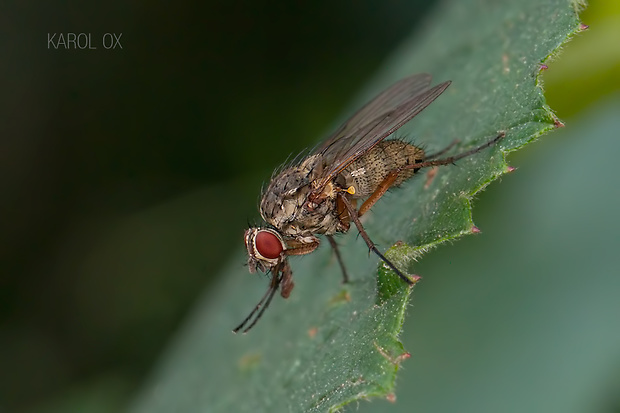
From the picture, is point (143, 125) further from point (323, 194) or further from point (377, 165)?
point (377, 165)

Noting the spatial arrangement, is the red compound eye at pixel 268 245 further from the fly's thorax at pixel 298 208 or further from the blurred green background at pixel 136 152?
the blurred green background at pixel 136 152

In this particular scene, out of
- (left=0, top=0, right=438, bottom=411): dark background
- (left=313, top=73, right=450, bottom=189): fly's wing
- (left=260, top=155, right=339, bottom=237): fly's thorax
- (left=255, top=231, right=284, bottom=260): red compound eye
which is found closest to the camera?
(left=313, top=73, right=450, bottom=189): fly's wing

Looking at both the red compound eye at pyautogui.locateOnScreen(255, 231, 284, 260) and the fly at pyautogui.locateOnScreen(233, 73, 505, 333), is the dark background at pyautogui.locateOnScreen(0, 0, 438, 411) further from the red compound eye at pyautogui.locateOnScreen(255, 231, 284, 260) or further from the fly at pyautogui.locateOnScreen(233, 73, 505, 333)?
the red compound eye at pyautogui.locateOnScreen(255, 231, 284, 260)

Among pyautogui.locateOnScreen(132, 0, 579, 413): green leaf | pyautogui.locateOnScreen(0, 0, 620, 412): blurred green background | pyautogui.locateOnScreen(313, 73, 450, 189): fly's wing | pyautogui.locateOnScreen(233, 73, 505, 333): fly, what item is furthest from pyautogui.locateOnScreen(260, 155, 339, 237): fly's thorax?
pyautogui.locateOnScreen(0, 0, 620, 412): blurred green background

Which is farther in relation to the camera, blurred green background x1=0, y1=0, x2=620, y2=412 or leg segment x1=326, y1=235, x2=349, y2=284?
blurred green background x1=0, y1=0, x2=620, y2=412

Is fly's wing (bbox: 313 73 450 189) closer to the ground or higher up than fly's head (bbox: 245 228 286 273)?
higher up

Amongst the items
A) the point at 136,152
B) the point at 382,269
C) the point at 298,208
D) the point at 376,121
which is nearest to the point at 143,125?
the point at 136,152

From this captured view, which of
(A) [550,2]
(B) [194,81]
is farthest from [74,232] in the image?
(A) [550,2]

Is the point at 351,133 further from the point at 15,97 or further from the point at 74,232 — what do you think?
the point at 15,97
